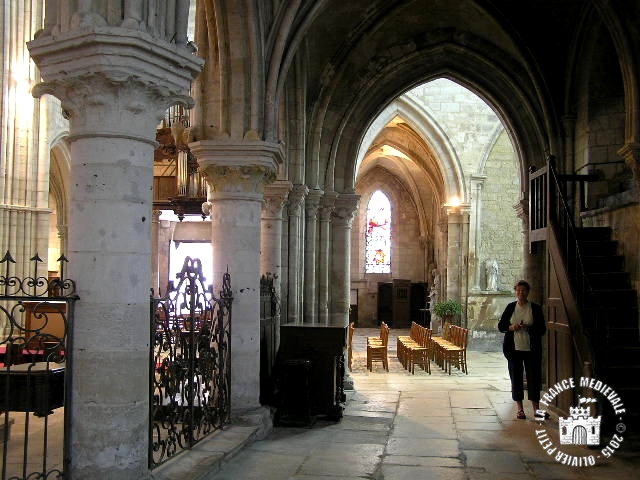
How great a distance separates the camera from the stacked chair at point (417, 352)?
43.7 feet

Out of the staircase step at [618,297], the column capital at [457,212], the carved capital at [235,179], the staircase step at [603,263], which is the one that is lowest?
the staircase step at [618,297]

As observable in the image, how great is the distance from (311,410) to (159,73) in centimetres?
434

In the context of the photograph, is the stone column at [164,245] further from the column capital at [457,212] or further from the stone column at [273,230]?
the stone column at [273,230]

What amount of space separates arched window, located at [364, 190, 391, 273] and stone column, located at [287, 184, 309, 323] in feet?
65.3

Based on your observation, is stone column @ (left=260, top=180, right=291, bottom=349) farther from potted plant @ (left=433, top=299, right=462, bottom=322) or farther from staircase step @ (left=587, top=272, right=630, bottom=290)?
potted plant @ (left=433, top=299, right=462, bottom=322)

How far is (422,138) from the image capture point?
20844 millimetres

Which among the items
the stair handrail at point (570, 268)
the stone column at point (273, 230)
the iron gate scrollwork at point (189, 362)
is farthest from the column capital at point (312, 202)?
the iron gate scrollwork at point (189, 362)

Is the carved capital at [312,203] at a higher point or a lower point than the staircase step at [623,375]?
higher

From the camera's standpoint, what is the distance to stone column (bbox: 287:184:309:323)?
32.9ft

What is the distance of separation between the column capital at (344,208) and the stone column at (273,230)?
110 inches

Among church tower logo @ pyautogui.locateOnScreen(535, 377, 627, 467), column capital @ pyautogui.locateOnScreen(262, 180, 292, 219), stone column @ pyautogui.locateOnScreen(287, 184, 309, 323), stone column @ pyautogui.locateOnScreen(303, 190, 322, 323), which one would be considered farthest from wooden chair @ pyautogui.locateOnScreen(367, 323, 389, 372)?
church tower logo @ pyautogui.locateOnScreen(535, 377, 627, 467)

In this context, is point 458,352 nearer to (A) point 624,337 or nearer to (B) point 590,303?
(B) point 590,303

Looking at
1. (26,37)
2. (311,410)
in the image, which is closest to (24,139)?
(26,37)

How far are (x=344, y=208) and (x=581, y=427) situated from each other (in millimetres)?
6358
